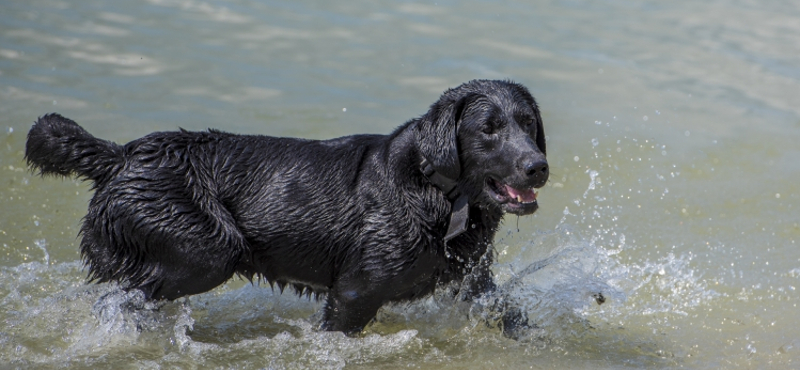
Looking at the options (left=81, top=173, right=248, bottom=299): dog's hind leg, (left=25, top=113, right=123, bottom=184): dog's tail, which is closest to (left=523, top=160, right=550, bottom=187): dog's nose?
(left=81, top=173, right=248, bottom=299): dog's hind leg

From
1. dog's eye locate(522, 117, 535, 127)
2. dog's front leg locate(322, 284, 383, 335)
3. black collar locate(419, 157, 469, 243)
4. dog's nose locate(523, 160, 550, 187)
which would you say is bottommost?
dog's front leg locate(322, 284, 383, 335)

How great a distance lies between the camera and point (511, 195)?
4.16 meters

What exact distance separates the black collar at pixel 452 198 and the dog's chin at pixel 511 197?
0.46ft

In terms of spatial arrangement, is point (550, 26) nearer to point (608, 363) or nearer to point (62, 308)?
point (608, 363)

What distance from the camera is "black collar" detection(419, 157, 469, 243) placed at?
4191 millimetres

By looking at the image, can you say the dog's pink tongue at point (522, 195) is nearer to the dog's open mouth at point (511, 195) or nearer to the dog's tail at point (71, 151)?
the dog's open mouth at point (511, 195)

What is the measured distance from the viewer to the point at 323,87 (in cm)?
875

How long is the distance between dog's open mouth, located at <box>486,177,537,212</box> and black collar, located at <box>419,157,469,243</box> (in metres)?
0.15

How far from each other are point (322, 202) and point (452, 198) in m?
0.69

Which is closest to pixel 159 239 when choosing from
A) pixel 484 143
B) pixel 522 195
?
pixel 484 143

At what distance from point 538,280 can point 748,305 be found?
4.30 ft

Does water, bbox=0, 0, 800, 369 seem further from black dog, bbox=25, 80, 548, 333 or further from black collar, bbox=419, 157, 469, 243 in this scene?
black collar, bbox=419, 157, 469, 243

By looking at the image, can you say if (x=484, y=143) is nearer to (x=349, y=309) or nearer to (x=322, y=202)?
(x=322, y=202)

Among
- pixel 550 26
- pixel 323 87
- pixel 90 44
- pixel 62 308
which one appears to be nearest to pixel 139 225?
pixel 62 308
